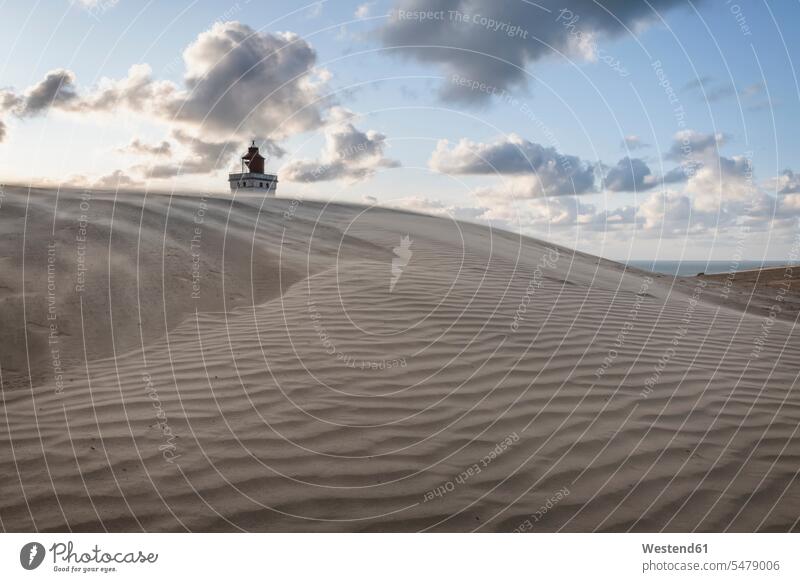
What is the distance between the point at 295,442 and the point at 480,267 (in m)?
7.31

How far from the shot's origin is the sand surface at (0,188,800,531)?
3.47m

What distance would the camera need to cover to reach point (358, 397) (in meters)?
4.92

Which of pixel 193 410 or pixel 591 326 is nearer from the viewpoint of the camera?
pixel 193 410

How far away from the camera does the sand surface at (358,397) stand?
3467 mm

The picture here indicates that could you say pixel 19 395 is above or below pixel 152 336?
below

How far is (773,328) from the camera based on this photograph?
30.9ft
